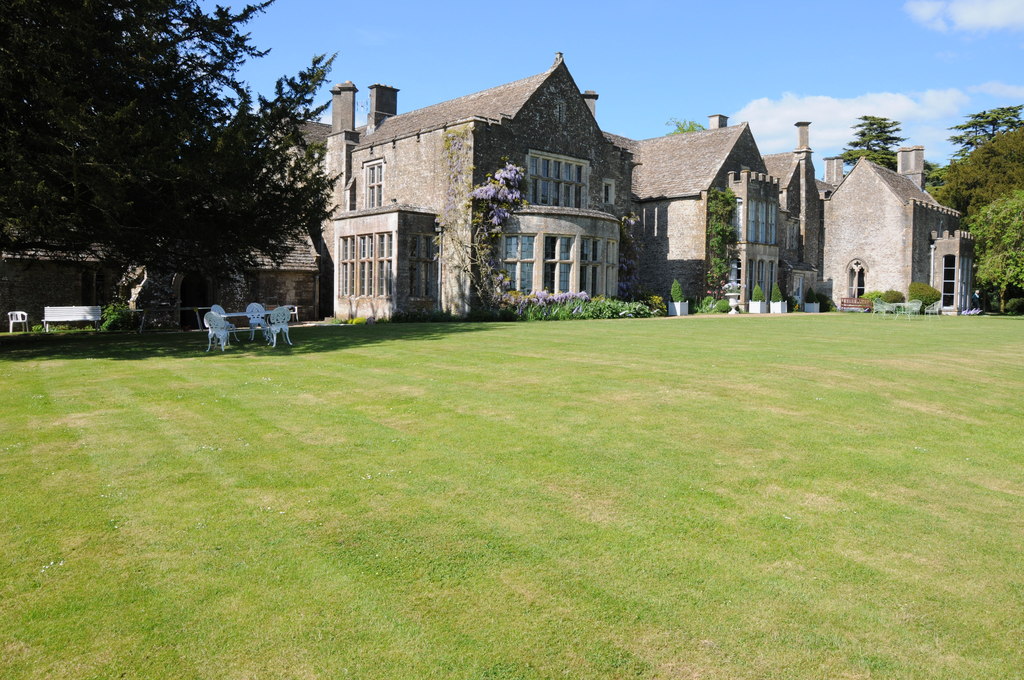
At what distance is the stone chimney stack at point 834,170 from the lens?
54969 millimetres

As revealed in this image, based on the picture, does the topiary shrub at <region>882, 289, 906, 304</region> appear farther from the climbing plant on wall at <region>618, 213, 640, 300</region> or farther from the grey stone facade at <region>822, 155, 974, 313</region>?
the climbing plant on wall at <region>618, 213, 640, 300</region>

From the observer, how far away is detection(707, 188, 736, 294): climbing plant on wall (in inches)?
1470

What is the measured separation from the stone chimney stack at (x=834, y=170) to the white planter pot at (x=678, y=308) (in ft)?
88.1

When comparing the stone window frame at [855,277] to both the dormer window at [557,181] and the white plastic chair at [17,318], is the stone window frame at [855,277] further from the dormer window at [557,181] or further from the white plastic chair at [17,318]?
the white plastic chair at [17,318]

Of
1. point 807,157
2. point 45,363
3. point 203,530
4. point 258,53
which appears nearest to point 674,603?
point 203,530

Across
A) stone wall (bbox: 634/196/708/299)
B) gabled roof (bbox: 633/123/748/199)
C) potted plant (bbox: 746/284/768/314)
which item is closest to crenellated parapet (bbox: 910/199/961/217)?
gabled roof (bbox: 633/123/748/199)

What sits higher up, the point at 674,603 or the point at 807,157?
the point at 807,157

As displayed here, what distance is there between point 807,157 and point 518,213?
26011 millimetres

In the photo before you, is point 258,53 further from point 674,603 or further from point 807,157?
point 807,157

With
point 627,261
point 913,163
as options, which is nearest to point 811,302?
point 627,261

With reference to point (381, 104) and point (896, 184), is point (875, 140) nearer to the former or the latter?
point (896, 184)

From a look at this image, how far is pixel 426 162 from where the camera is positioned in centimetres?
2928

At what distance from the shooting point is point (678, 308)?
34.3 meters

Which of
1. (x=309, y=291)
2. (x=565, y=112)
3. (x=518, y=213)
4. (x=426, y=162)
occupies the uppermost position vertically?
(x=565, y=112)
